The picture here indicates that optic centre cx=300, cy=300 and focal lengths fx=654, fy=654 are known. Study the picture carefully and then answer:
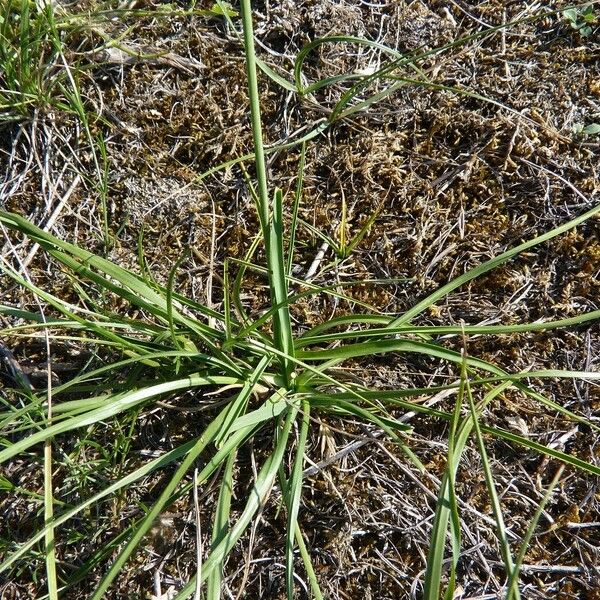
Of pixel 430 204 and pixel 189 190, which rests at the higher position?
pixel 189 190

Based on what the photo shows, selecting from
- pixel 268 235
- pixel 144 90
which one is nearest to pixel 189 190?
pixel 144 90

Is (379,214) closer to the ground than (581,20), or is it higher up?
closer to the ground

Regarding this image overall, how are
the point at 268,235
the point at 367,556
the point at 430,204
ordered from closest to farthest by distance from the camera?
the point at 268,235, the point at 367,556, the point at 430,204

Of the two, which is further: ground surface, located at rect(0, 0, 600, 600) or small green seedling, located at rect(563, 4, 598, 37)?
small green seedling, located at rect(563, 4, 598, 37)

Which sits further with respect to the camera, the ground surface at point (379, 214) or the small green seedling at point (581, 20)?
the small green seedling at point (581, 20)

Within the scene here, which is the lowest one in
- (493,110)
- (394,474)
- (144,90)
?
(394,474)

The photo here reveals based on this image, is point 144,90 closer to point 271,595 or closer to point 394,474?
point 394,474

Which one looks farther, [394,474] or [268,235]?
[394,474]

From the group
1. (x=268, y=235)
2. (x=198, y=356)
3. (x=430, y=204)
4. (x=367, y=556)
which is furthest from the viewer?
(x=430, y=204)
